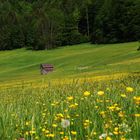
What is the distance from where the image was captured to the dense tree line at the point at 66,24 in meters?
110

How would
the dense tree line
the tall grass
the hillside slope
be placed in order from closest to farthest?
the tall grass
the hillside slope
the dense tree line

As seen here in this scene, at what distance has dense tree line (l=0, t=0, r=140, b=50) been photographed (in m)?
110

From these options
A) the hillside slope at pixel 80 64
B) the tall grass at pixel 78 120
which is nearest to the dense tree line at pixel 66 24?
the hillside slope at pixel 80 64

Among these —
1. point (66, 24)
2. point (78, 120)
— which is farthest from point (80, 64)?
point (66, 24)

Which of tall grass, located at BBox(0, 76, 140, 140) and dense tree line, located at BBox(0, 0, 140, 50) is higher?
tall grass, located at BBox(0, 76, 140, 140)

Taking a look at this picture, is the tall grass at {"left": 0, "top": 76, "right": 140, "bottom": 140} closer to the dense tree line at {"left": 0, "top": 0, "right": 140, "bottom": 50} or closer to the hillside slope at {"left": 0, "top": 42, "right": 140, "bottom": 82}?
the hillside slope at {"left": 0, "top": 42, "right": 140, "bottom": 82}

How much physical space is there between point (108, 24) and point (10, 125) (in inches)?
4288

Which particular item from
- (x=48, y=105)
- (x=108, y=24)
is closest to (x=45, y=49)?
(x=108, y=24)

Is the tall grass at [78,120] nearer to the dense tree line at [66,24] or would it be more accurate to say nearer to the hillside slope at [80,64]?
the hillside slope at [80,64]

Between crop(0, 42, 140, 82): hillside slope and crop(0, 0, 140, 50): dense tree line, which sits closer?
crop(0, 42, 140, 82): hillside slope

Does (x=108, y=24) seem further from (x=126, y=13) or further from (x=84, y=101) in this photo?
(x=84, y=101)

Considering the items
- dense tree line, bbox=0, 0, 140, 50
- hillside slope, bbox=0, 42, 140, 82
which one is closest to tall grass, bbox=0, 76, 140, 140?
hillside slope, bbox=0, 42, 140, 82

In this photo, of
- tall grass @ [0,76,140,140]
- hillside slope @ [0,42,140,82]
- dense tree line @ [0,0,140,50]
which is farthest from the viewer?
dense tree line @ [0,0,140,50]

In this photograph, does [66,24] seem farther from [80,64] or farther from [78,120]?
[78,120]
